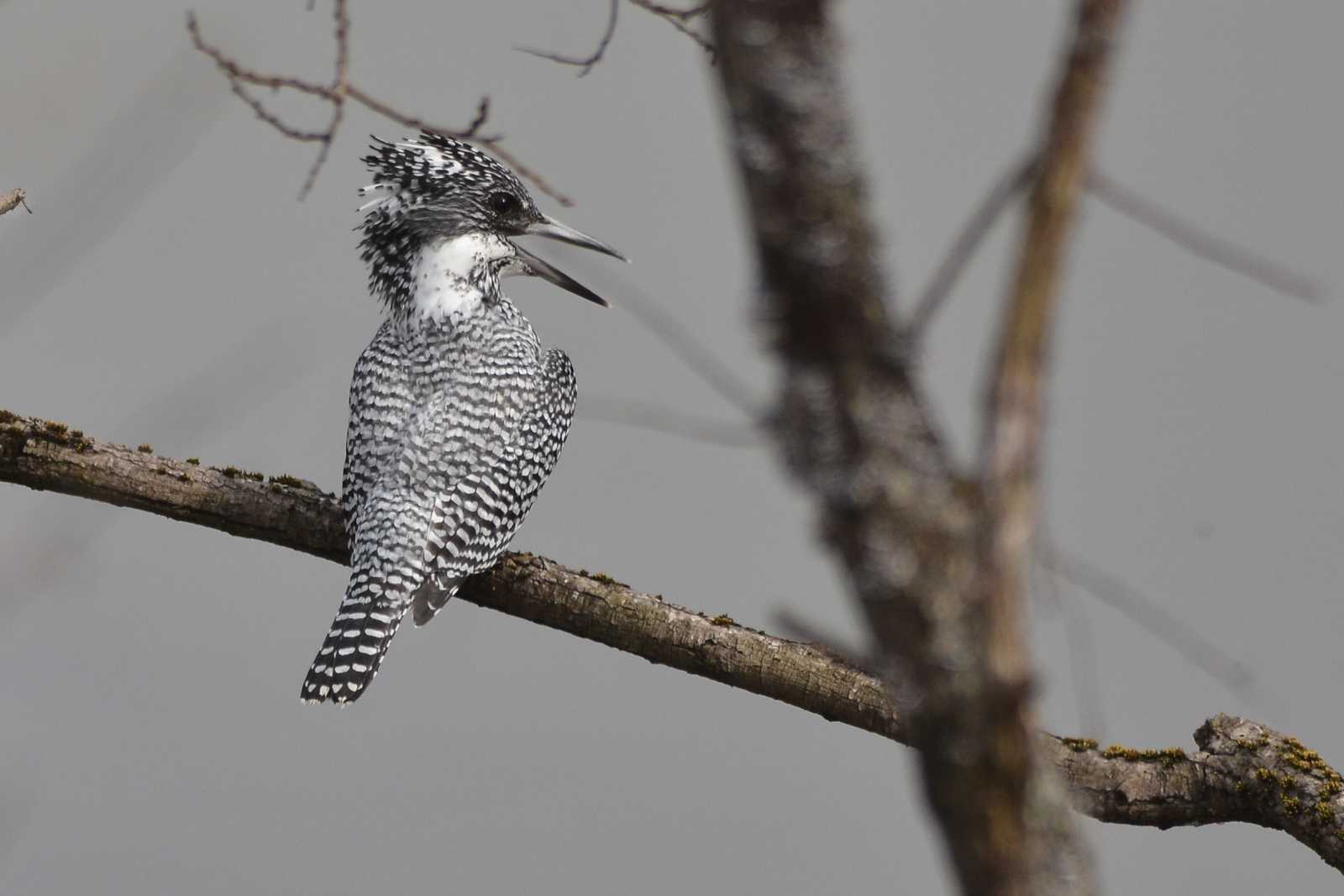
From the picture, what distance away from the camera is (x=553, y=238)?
9.93ft

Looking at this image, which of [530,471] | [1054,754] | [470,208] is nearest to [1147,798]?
[1054,754]

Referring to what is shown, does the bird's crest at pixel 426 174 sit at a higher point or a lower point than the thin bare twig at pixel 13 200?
higher

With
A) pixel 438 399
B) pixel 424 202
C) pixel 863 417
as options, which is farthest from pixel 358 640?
pixel 863 417

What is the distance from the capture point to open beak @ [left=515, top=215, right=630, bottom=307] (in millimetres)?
3010

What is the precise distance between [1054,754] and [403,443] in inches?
49.7

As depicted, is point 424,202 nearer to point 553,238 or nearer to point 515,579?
point 553,238

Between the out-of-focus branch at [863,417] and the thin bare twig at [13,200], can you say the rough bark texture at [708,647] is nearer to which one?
the thin bare twig at [13,200]

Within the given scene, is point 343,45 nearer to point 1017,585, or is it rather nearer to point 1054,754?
point 1017,585

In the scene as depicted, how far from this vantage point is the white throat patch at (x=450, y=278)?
110 inches

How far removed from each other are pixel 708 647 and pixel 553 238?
45.1 inches

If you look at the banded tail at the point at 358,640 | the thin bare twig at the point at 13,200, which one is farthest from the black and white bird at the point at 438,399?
the thin bare twig at the point at 13,200

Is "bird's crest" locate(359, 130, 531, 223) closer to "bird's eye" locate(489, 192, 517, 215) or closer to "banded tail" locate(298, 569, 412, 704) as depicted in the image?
"bird's eye" locate(489, 192, 517, 215)

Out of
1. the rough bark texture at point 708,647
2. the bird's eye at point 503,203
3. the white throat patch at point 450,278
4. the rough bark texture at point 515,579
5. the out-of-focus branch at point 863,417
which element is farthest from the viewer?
the bird's eye at point 503,203

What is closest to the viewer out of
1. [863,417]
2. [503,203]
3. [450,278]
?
[863,417]
